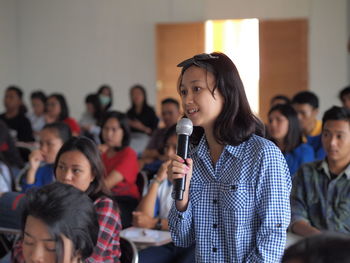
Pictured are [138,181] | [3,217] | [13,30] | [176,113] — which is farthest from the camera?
[13,30]

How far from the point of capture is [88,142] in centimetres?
273

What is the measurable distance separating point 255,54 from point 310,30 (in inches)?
37.2

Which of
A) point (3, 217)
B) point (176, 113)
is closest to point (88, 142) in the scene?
point (3, 217)

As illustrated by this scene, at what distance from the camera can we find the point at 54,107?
7039mm

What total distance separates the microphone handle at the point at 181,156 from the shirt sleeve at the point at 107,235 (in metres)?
0.58

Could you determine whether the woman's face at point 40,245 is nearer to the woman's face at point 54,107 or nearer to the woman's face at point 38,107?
the woman's face at point 54,107

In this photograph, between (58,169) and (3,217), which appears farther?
(3,217)

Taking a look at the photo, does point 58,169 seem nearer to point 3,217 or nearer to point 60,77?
point 3,217

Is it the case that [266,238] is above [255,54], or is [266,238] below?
below

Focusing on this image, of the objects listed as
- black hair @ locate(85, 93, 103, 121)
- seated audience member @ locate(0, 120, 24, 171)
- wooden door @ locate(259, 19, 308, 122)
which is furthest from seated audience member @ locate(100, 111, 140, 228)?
wooden door @ locate(259, 19, 308, 122)

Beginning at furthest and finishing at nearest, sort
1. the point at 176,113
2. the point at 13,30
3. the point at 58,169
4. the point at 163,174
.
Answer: the point at 13,30 → the point at 176,113 → the point at 163,174 → the point at 58,169

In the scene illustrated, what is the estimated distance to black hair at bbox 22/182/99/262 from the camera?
1.70 meters

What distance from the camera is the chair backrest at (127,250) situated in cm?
214

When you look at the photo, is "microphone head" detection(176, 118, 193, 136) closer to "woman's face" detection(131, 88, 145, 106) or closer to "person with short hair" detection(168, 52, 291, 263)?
"person with short hair" detection(168, 52, 291, 263)
